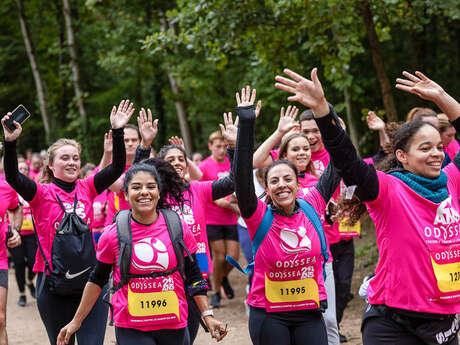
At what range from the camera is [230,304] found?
962cm

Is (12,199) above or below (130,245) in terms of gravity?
above

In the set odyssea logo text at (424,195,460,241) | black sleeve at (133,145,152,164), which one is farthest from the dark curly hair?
odyssea logo text at (424,195,460,241)

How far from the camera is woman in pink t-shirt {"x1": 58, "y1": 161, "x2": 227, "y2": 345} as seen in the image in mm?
3979

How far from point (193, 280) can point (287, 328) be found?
769 mm

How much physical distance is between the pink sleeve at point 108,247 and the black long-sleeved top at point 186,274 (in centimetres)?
5

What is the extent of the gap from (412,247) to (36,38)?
2629 cm

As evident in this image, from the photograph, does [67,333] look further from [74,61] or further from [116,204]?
[74,61]

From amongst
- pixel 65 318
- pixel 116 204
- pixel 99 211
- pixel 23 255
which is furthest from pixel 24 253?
pixel 65 318

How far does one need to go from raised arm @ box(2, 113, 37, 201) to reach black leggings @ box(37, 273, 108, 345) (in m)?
0.88

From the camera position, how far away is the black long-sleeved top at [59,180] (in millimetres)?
4832

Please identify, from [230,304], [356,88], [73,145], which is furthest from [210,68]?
[73,145]

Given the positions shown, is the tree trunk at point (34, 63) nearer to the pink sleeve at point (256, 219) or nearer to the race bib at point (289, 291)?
the pink sleeve at point (256, 219)

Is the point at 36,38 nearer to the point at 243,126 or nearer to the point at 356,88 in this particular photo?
the point at 356,88

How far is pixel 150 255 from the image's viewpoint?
157 inches
